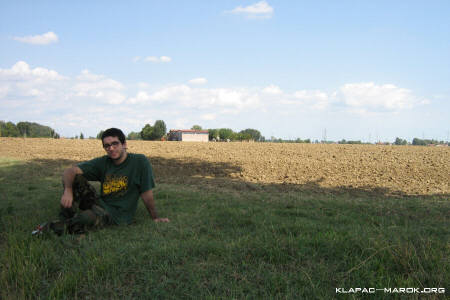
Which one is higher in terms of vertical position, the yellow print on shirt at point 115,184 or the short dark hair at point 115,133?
the short dark hair at point 115,133

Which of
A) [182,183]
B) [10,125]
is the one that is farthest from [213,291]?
[10,125]

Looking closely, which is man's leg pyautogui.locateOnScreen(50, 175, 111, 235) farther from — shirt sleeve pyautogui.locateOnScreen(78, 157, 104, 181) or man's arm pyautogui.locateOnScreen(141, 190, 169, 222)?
man's arm pyautogui.locateOnScreen(141, 190, 169, 222)

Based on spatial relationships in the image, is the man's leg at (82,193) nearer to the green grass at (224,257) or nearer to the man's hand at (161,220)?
the green grass at (224,257)

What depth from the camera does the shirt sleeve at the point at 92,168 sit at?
176 inches

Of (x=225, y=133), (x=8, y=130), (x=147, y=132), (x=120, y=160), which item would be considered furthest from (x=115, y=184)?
(x=8, y=130)

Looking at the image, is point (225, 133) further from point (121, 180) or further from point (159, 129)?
point (121, 180)

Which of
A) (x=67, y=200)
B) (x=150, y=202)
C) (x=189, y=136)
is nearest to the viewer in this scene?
(x=67, y=200)

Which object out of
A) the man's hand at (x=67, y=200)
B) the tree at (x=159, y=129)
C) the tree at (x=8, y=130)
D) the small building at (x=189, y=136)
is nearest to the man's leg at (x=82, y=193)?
the man's hand at (x=67, y=200)

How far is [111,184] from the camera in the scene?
4566 millimetres

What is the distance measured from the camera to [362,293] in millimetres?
2582

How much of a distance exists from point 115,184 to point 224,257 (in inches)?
87.8

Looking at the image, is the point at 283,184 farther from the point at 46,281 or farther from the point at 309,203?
the point at 46,281

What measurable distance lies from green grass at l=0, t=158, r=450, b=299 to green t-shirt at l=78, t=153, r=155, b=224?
346 mm

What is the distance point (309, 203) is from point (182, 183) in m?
4.45
